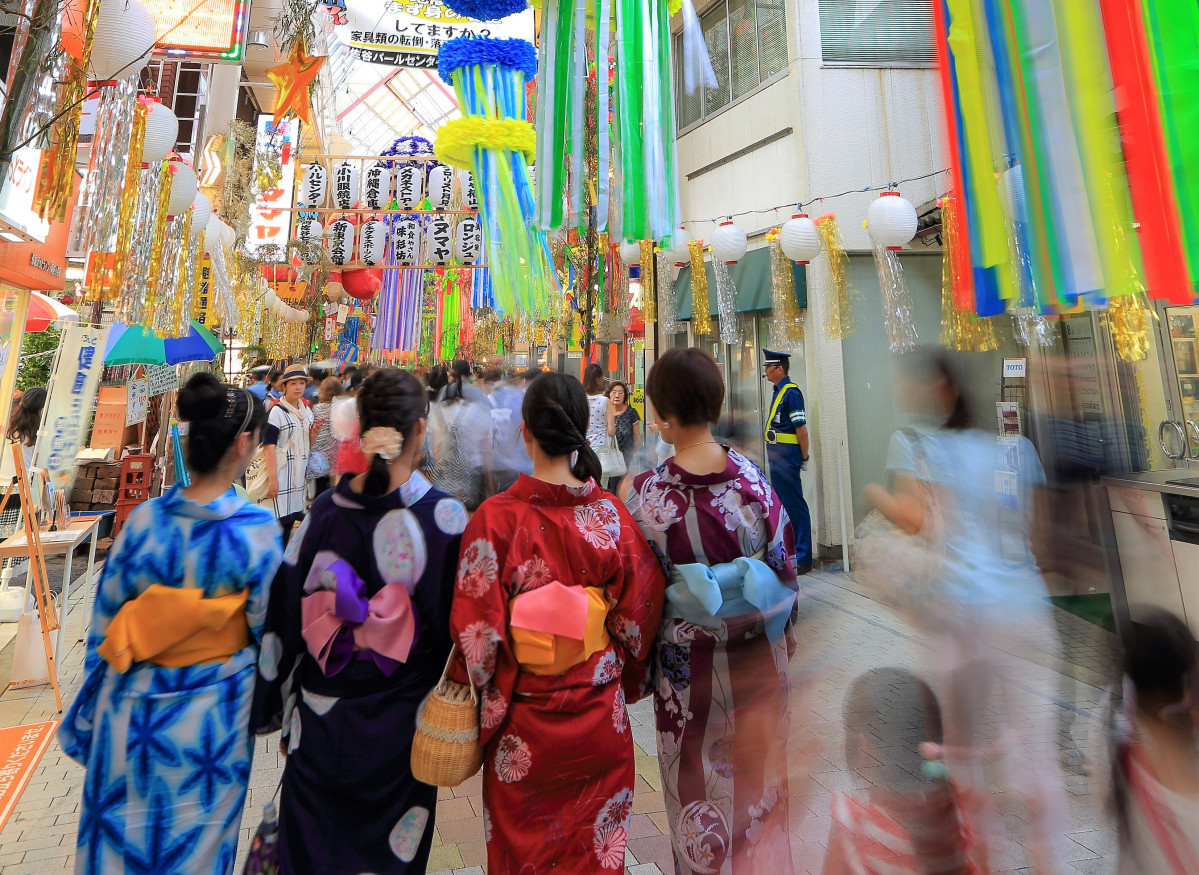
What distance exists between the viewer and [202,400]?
1714 millimetres

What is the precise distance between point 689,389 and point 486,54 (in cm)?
432

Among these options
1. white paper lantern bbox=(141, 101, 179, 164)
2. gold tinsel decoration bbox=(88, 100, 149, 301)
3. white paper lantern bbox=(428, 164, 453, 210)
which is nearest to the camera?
gold tinsel decoration bbox=(88, 100, 149, 301)

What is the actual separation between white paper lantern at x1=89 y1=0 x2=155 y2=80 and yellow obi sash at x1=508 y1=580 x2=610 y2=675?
3.46 meters

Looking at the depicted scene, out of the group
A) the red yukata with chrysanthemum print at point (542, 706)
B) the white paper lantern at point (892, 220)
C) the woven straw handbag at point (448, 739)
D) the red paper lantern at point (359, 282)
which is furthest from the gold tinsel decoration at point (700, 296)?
the red paper lantern at point (359, 282)

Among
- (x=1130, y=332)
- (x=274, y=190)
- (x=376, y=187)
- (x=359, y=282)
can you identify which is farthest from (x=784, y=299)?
(x=359, y=282)

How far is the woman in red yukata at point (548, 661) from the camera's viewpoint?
1.64 metres

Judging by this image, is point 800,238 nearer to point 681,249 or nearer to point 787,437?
point 681,249

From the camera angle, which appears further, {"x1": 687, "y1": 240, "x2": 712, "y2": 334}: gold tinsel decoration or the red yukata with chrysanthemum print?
{"x1": 687, "y1": 240, "x2": 712, "y2": 334}: gold tinsel decoration

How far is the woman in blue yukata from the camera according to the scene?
160cm

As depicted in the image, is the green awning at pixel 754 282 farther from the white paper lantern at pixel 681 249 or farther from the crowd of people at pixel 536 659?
the crowd of people at pixel 536 659

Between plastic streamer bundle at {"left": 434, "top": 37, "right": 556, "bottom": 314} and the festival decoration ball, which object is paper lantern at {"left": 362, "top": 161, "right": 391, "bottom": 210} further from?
plastic streamer bundle at {"left": 434, "top": 37, "right": 556, "bottom": 314}

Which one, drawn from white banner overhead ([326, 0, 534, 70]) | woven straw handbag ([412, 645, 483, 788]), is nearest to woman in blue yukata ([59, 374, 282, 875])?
woven straw handbag ([412, 645, 483, 788])

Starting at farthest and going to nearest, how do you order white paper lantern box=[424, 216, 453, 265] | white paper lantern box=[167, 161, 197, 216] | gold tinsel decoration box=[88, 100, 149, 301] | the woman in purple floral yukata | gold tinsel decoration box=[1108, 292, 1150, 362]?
white paper lantern box=[424, 216, 453, 265] < white paper lantern box=[167, 161, 197, 216] < gold tinsel decoration box=[1108, 292, 1150, 362] < gold tinsel decoration box=[88, 100, 149, 301] < the woman in purple floral yukata

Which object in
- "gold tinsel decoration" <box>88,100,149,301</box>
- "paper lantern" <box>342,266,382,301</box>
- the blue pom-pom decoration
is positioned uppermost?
"paper lantern" <box>342,266,382,301</box>
